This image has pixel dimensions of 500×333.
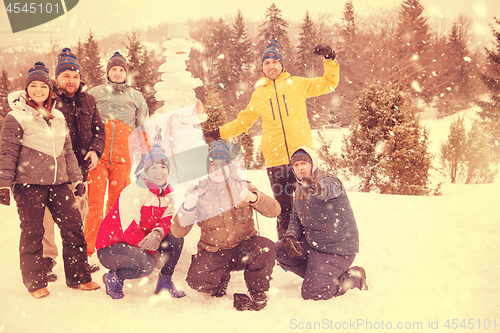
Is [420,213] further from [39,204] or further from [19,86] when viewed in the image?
[19,86]

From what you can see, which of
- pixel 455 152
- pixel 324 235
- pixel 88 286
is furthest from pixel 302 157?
pixel 455 152

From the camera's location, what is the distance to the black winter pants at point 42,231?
2.45 m

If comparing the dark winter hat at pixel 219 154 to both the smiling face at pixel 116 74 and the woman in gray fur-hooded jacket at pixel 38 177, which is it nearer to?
the woman in gray fur-hooded jacket at pixel 38 177

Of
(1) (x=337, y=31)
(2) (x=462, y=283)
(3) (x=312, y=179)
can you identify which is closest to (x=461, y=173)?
(2) (x=462, y=283)

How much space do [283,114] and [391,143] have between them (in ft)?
17.2

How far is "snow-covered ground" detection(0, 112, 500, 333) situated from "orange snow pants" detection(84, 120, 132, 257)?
1.22 ft

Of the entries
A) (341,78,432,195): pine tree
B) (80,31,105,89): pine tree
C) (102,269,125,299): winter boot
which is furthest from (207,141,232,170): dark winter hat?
(80,31,105,89): pine tree

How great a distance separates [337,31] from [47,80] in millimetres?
30386

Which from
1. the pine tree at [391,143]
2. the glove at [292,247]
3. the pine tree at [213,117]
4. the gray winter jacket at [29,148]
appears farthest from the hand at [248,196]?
the pine tree at [213,117]

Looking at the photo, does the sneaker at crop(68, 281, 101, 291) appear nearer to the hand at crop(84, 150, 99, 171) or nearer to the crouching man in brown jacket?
the crouching man in brown jacket

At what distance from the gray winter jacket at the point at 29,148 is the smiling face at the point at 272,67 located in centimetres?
222

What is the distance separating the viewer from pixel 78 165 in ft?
9.76

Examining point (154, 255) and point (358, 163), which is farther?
point (358, 163)

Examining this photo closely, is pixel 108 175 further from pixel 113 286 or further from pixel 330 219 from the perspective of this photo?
pixel 330 219
